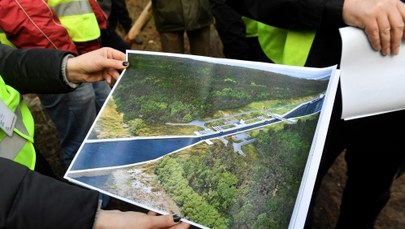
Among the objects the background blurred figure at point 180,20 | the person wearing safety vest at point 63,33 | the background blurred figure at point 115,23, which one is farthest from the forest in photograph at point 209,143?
the background blurred figure at point 180,20

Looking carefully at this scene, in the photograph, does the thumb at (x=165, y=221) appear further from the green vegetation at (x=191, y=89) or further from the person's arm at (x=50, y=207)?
the green vegetation at (x=191, y=89)

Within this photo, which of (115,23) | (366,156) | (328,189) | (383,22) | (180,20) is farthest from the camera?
(115,23)

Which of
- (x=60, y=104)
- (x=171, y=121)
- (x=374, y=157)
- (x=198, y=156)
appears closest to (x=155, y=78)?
(x=171, y=121)

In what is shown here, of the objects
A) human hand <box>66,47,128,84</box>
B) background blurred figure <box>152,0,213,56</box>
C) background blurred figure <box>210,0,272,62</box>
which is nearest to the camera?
human hand <box>66,47,128,84</box>

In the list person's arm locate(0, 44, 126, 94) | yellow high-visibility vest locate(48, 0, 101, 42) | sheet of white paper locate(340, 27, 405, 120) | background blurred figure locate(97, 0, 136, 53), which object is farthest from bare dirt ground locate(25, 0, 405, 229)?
sheet of white paper locate(340, 27, 405, 120)

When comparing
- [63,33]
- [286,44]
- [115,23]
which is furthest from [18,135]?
[115,23]

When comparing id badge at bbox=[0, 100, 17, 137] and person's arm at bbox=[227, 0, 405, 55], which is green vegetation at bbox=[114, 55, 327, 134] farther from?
id badge at bbox=[0, 100, 17, 137]

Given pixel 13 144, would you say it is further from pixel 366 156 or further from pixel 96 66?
pixel 366 156

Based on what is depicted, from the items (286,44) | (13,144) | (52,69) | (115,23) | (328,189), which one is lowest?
(328,189)
